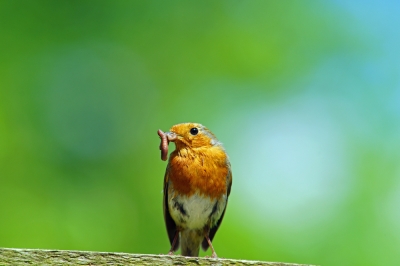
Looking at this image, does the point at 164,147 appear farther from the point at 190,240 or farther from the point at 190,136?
the point at 190,240

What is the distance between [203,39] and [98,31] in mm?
2057

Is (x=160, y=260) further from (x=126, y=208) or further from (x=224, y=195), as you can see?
(x=126, y=208)

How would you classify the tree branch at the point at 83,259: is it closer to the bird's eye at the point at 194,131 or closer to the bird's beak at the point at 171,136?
the bird's beak at the point at 171,136

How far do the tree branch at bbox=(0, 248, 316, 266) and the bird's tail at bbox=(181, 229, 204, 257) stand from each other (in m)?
2.88

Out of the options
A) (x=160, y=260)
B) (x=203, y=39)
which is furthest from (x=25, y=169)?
(x=160, y=260)

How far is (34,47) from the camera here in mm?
12016

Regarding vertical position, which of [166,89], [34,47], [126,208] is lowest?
[126,208]

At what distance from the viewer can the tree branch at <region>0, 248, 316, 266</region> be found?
302cm

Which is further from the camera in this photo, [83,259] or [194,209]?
[194,209]

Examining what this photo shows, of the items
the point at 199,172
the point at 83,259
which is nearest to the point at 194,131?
the point at 199,172

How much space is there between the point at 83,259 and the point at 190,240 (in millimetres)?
3091

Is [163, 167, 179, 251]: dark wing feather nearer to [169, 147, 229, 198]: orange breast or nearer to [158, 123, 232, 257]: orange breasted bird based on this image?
[158, 123, 232, 257]: orange breasted bird

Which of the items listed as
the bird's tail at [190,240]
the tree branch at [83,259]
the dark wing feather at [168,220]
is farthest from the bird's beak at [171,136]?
the tree branch at [83,259]

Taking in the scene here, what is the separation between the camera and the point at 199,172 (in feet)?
18.4
